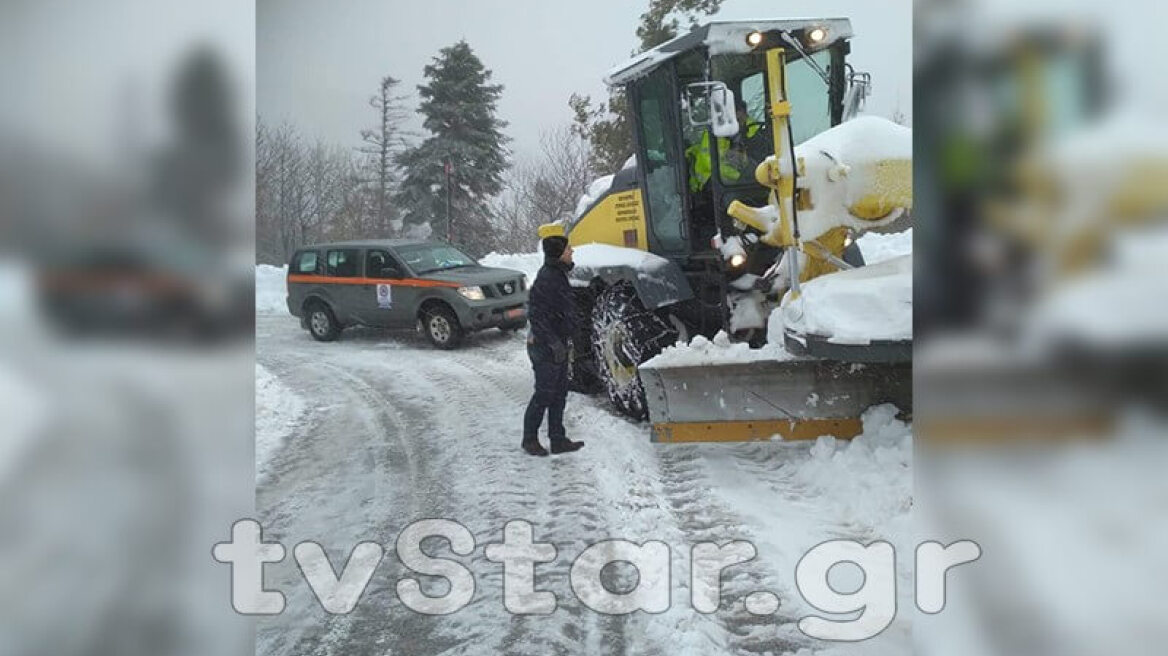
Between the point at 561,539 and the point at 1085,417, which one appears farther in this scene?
the point at 561,539

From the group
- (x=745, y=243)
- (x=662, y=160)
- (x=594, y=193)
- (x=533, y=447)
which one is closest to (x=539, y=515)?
(x=533, y=447)

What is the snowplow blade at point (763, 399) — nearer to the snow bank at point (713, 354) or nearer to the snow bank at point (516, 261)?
the snow bank at point (713, 354)

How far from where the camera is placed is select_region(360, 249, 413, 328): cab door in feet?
27.4

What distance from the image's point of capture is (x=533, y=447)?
4.86m

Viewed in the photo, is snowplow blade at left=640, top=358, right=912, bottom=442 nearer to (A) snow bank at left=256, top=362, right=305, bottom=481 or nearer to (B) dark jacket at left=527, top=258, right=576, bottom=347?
(B) dark jacket at left=527, top=258, right=576, bottom=347

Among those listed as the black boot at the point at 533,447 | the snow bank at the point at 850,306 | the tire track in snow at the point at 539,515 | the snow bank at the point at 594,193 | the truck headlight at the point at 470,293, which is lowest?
the tire track in snow at the point at 539,515

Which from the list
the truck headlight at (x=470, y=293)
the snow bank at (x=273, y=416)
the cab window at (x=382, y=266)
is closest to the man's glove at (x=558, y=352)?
the snow bank at (x=273, y=416)

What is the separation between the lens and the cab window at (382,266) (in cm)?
788

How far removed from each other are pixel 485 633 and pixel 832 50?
422 centimetres

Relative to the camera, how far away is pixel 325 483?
443cm

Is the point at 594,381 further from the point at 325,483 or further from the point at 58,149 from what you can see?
the point at 58,149

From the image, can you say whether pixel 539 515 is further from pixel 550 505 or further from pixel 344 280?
pixel 344 280

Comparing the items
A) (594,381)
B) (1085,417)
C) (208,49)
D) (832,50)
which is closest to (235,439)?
(208,49)

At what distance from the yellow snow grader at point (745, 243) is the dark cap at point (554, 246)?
0.14 meters
